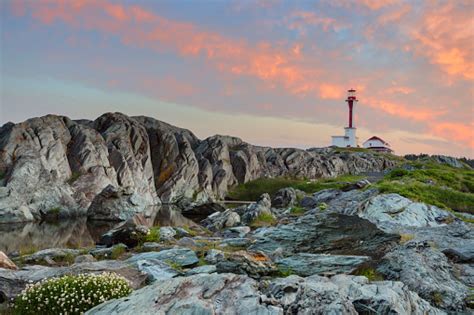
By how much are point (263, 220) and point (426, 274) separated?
2226cm

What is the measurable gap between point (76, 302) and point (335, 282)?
6.02 metres

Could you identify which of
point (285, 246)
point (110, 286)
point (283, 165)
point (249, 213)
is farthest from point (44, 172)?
point (283, 165)

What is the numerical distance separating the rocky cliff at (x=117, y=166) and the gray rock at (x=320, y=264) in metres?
37.0

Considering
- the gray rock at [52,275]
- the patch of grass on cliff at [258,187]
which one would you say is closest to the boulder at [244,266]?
the gray rock at [52,275]

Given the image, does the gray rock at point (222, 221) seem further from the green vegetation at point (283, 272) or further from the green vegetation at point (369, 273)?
the green vegetation at point (369, 273)

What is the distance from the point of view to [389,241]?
1614cm

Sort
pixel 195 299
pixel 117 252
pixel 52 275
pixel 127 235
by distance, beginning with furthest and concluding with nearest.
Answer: pixel 127 235 < pixel 117 252 < pixel 52 275 < pixel 195 299

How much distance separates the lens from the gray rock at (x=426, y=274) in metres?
11.1

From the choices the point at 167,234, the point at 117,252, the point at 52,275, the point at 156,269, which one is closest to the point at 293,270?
the point at 156,269

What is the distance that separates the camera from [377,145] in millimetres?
176125

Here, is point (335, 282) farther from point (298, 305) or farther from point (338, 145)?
point (338, 145)

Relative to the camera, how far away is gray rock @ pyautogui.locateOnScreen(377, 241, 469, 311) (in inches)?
437

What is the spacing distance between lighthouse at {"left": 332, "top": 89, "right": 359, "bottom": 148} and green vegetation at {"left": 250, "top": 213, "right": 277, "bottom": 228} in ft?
416

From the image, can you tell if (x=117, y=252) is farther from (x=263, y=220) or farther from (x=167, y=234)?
(x=263, y=220)
